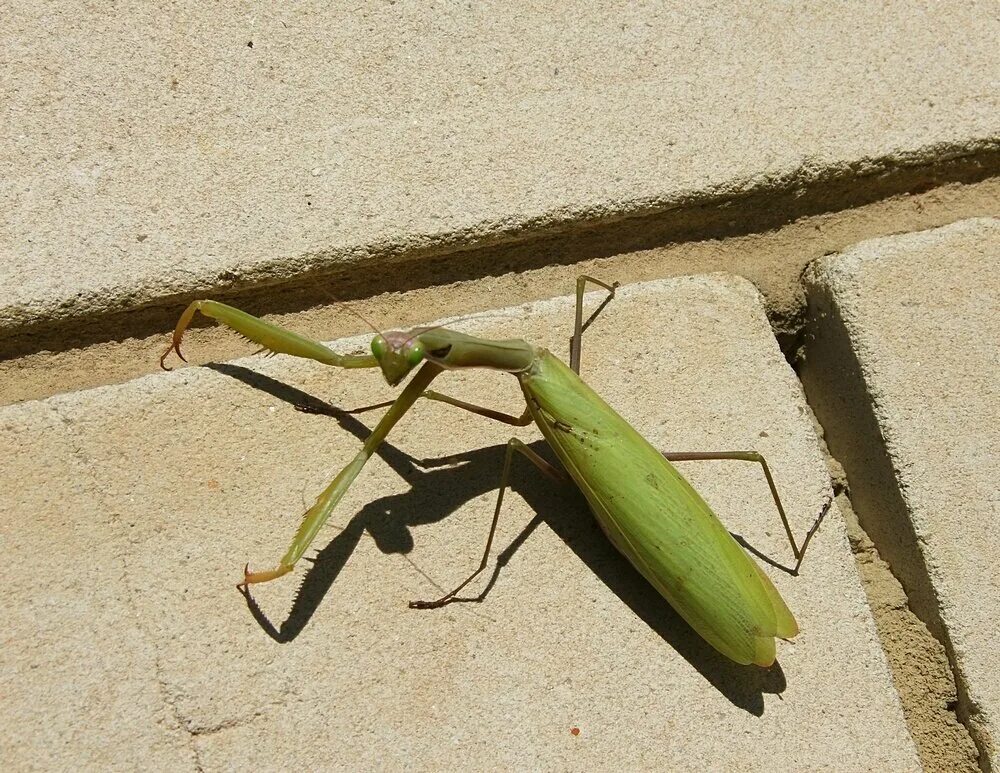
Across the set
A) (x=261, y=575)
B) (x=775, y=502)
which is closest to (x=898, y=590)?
(x=775, y=502)

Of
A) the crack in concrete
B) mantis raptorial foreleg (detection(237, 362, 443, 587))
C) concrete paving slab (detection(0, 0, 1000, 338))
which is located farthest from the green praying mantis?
concrete paving slab (detection(0, 0, 1000, 338))

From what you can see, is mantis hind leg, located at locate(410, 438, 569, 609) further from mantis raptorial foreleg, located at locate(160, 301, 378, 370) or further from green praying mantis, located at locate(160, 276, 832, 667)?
mantis raptorial foreleg, located at locate(160, 301, 378, 370)

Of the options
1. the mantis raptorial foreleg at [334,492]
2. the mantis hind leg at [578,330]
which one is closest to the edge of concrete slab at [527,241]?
the mantis hind leg at [578,330]

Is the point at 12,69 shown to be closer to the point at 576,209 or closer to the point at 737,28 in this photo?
the point at 576,209

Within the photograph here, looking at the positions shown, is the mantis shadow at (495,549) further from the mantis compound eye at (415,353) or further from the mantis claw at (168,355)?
the mantis compound eye at (415,353)

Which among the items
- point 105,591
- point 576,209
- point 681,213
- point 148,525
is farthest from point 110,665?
point 681,213

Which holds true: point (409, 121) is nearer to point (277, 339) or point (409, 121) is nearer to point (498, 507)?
point (277, 339)
